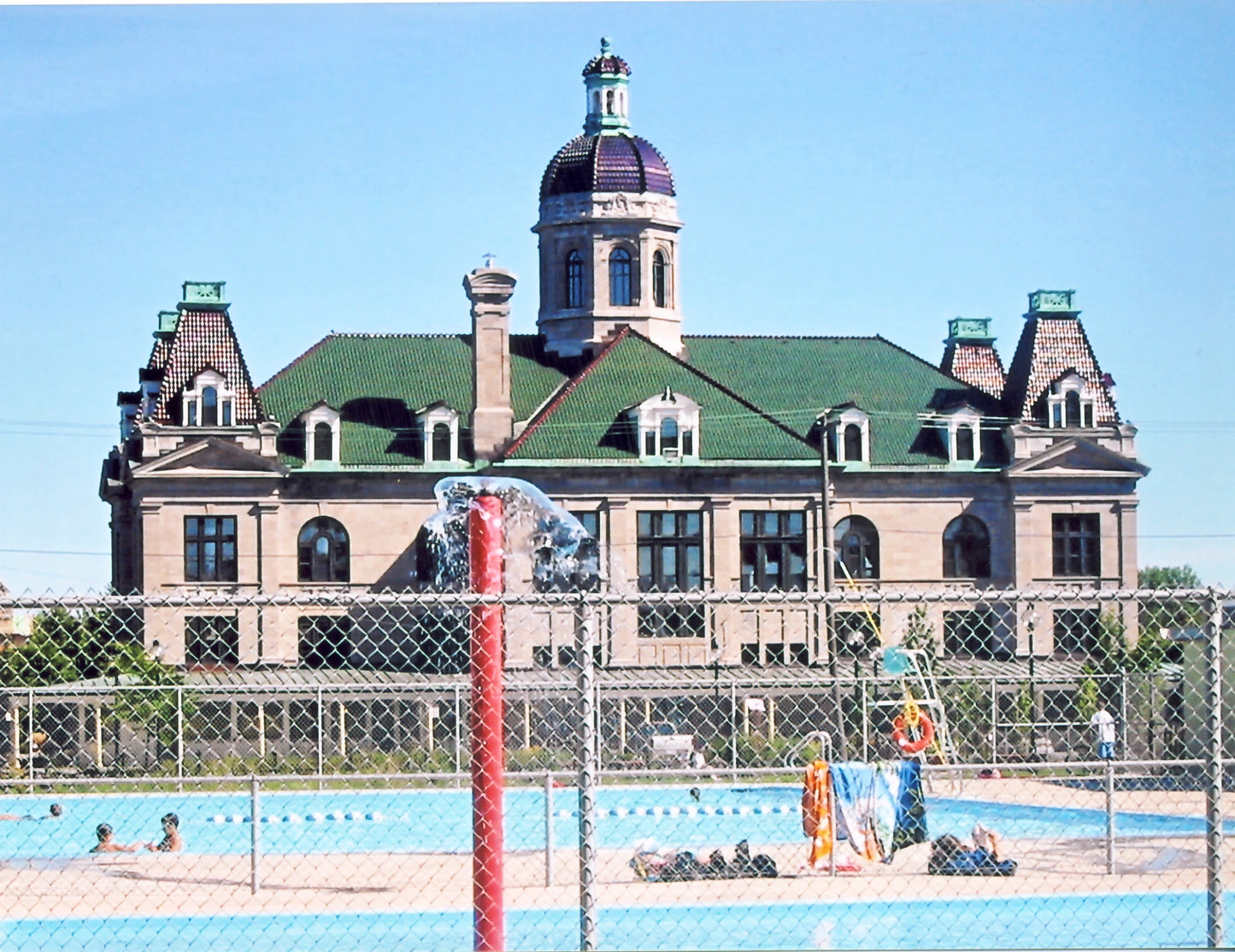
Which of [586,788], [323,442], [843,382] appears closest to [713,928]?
[586,788]

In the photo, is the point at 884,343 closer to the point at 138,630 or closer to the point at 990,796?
the point at 138,630

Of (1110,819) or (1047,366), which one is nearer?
(1110,819)

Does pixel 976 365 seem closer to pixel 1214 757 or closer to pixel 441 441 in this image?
pixel 441 441

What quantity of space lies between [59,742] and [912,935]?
2825cm

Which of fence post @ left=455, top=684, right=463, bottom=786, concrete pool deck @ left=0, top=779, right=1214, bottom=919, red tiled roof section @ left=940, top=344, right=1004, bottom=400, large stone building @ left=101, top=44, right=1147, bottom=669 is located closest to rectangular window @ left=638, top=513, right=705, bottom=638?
large stone building @ left=101, top=44, right=1147, bottom=669

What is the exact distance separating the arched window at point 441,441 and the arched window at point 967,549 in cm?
1585

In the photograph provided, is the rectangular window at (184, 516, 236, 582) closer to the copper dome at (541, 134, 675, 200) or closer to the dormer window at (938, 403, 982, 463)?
the copper dome at (541, 134, 675, 200)

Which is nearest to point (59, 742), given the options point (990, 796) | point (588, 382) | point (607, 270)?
point (990, 796)

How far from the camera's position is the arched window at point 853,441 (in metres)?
67.2

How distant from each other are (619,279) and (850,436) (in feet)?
32.6

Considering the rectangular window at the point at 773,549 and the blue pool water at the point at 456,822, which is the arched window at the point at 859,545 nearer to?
the rectangular window at the point at 773,549

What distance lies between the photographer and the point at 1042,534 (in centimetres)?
6694

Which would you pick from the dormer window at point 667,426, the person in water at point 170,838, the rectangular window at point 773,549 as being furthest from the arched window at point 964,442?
the person in water at point 170,838

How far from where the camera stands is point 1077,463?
67.1 m
